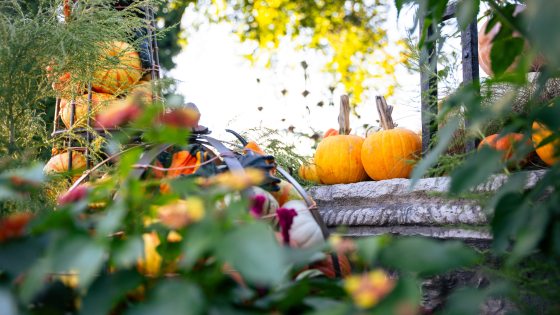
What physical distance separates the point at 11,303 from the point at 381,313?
0.33m

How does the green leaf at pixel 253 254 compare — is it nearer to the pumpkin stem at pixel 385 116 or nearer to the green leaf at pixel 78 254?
the green leaf at pixel 78 254

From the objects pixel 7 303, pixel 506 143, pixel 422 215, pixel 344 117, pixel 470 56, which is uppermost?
pixel 470 56

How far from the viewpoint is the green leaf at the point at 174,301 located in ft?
1.61

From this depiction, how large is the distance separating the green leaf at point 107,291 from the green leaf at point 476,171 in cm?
33

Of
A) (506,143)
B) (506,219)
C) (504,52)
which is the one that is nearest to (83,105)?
(506,143)

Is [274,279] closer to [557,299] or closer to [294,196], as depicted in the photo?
[557,299]

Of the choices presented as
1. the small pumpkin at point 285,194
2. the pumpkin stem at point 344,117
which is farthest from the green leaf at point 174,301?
the pumpkin stem at point 344,117

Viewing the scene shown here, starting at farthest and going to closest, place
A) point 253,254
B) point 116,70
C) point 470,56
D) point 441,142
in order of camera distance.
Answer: point 116,70
point 470,56
point 441,142
point 253,254

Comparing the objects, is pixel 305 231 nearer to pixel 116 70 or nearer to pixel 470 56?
pixel 470 56

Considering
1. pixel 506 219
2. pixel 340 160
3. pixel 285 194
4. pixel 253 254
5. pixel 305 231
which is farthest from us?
pixel 340 160

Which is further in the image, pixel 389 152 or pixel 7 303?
pixel 389 152

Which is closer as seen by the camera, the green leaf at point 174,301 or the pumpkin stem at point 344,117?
the green leaf at point 174,301

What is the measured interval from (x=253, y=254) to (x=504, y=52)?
1.79 feet

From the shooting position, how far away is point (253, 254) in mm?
481
